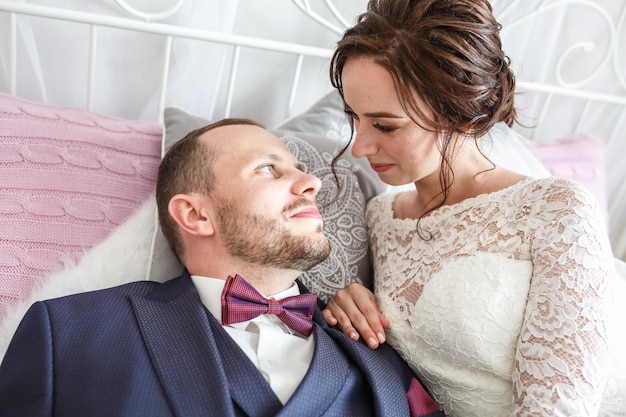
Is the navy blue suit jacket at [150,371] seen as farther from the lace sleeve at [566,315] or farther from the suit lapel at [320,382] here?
the lace sleeve at [566,315]

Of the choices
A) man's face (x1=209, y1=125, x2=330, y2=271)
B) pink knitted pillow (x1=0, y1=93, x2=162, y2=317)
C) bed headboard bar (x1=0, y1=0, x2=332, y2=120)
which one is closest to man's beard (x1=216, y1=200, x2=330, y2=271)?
man's face (x1=209, y1=125, x2=330, y2=271)

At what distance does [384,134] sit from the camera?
138cm

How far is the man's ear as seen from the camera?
1.37 meters

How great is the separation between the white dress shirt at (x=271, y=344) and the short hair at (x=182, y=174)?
171 millimetres

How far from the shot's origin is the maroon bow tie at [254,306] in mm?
1242

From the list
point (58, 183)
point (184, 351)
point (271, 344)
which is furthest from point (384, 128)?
point (58, 183)

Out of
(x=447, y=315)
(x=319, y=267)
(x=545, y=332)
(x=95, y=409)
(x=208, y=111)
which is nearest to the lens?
(x=95, y=409)

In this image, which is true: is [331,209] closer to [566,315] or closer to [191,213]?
[191,213]

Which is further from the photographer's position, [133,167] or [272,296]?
[133,167]

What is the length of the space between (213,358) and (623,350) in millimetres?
959

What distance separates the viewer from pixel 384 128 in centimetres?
137

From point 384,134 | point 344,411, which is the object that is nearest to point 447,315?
point 344,411

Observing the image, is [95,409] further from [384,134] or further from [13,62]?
[13,62]

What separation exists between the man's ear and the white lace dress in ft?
1.57
